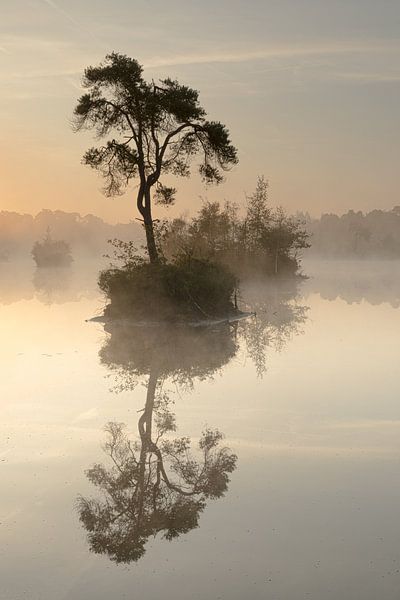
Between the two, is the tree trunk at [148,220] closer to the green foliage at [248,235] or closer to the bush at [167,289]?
the bush at [167,289]

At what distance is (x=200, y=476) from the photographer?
9656 mm

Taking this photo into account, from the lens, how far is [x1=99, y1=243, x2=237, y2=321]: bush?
29438 millimetres

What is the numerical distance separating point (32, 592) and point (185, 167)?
29.2 meters

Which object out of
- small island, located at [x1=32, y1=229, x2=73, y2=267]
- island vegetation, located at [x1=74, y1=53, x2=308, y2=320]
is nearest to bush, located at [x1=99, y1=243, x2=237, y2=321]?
island vegetation, located at [x1=74, y1=53, x2=308, y2=320]

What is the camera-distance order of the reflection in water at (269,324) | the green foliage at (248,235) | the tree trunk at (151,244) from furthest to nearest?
the green foliage at (248,235), the tree trunk at (151,244), the reflection in water at (269,324)

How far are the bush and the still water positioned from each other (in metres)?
8.49

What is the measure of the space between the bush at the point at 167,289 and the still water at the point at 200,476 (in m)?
8.49

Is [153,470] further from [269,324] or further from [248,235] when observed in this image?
[248,235]

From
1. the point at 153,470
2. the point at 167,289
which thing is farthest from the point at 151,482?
the point at 167,289

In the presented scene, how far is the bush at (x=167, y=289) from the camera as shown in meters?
29.4

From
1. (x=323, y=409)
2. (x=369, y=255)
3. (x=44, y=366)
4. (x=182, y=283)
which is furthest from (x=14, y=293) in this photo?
(x=369, y=255)

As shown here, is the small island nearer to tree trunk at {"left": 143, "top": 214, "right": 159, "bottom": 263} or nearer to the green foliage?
the green foliage

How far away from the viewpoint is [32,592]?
6434 mm

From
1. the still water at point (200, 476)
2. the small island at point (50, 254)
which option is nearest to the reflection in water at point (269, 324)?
the still water at point (200, 476)
